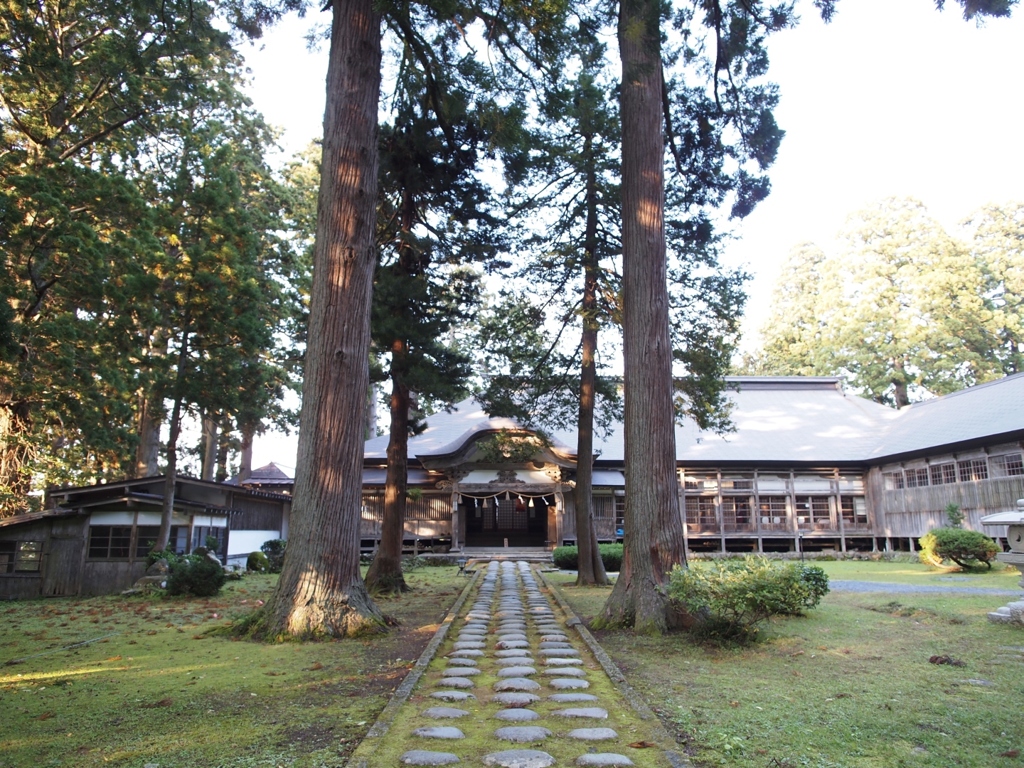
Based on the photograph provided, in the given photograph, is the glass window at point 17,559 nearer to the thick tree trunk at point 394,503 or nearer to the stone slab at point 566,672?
the thick tree trunk at point 394,503

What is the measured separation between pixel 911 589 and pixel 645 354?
817 cm

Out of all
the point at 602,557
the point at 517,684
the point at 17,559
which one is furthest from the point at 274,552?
the point at 517,684

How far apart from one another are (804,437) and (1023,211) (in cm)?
1520

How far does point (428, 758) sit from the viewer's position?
3.59m

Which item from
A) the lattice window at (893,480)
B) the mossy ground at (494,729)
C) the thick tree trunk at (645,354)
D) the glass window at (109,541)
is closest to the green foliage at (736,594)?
the thick tree trunk at (645,354)

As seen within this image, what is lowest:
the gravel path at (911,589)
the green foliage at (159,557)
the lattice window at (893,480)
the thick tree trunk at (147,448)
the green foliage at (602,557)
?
the gravel path at (911,589)

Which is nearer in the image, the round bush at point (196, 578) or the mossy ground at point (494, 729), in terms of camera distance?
the mossy ground at point (494, 729)

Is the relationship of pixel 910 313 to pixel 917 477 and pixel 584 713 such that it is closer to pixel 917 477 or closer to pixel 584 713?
pixel 917 477

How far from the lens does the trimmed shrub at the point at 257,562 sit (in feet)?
62.7

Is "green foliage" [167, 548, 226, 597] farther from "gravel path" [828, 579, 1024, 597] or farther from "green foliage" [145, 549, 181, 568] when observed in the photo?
"gravel path" [828, 579, 1024, 597]

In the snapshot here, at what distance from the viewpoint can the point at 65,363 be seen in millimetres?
13141

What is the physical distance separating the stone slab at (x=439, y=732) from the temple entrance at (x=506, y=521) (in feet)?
75.3

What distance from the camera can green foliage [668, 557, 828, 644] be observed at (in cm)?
668

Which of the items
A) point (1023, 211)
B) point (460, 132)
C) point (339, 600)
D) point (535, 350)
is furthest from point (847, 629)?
point (1023, 211)
